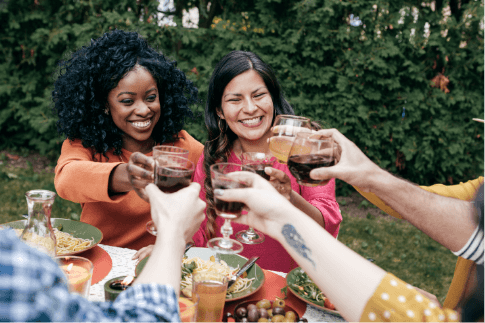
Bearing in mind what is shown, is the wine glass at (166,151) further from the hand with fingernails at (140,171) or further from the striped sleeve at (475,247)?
the striped sleeve at (475,247)

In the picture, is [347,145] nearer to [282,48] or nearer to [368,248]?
[368,248]

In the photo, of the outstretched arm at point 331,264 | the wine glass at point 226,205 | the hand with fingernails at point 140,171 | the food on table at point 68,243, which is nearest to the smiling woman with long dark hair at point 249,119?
the food on table at point 68,243

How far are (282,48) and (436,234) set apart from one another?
4281mm

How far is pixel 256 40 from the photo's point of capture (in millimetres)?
5375

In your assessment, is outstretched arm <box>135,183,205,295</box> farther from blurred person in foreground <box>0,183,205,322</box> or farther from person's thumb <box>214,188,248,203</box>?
person's thumb <box>214,188,248,203</box>

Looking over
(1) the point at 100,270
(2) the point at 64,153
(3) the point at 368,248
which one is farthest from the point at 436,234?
(3) the point at 368,248

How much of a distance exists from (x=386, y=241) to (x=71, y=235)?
4.29 meters

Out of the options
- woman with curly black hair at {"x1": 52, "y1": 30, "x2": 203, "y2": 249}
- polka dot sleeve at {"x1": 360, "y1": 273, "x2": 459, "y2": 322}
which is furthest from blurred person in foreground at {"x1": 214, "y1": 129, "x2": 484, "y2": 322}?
woman with curly black hair at {"x1": 52, "y1": 30, "x2": 203, "y2": 249}

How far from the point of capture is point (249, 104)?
2859 mm

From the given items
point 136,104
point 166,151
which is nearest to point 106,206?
point 136,104

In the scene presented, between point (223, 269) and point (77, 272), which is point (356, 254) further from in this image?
point (77, 272)

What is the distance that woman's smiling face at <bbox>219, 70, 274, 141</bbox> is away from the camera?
9.45ft

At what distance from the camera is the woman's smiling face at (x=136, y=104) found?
9.47 feet

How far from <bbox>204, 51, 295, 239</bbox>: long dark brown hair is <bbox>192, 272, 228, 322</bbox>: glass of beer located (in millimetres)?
1358
